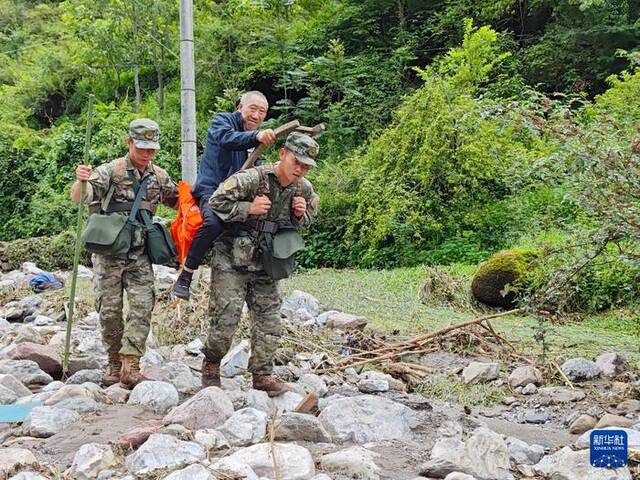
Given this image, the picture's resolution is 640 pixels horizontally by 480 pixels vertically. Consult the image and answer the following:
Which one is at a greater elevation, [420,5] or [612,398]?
[420,5]

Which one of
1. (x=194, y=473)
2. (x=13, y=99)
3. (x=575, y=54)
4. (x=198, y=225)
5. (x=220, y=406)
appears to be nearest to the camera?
(x=194, y=473)

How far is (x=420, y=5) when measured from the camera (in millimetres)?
22156

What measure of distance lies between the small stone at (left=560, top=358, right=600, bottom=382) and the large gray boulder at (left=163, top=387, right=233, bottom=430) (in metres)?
3.44

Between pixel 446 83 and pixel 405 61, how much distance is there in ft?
18.9

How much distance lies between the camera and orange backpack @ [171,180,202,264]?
198 inches

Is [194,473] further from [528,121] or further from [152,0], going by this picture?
[152,0]

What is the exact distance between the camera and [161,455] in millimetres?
3613

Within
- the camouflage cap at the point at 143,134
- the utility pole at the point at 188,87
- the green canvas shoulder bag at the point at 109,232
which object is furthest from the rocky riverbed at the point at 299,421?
the utility pole at the point at 188,87

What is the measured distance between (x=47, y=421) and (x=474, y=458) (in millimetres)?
2346

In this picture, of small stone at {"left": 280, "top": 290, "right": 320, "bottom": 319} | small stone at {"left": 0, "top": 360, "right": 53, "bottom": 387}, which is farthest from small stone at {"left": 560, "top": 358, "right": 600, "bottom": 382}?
small stone at {"left": 0, "top": 360, "right": 53, "bottom": 387}

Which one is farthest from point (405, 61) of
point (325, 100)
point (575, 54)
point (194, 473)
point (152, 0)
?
point (194, 473)

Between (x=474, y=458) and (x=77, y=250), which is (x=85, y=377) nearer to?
(x=77, y=250)

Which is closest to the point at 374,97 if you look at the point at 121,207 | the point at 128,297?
the point at 121,207

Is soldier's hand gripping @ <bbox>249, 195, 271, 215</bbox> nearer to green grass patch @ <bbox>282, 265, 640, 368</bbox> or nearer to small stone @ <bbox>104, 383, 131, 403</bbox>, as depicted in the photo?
small stone @ <bbox>104, 383, 131, 403</bbox>
